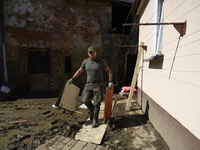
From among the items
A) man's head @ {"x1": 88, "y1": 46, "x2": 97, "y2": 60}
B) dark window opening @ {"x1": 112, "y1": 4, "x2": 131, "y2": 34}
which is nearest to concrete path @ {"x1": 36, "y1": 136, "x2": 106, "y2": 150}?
man's head @ {"x1": 88, "y1": 46, "x2": 97, "y2": 60}

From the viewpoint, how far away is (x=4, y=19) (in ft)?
22.0

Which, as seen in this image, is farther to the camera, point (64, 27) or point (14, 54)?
point (64, 27)

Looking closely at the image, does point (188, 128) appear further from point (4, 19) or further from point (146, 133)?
point (4, 19)

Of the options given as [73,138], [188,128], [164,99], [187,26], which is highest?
[187,26]

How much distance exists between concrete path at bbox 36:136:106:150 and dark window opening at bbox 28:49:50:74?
17.7ft

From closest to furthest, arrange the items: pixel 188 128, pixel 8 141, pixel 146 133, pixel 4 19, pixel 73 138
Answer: pixel 188 128 → pixel 8 141 → pixel 73 138 → pixel 146 133 → pixel 4 19

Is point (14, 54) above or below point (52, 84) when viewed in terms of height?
above

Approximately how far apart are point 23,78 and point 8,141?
→ 4847 millimetres

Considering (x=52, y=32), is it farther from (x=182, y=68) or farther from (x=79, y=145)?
(x=182, y=68)

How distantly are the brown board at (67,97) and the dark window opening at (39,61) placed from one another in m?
4.13

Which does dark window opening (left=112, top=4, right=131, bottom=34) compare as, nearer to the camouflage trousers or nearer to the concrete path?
the camouflage trousers

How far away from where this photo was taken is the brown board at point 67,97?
145 inches

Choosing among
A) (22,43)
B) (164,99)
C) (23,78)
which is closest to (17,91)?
(23,78)

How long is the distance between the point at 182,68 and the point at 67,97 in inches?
110
